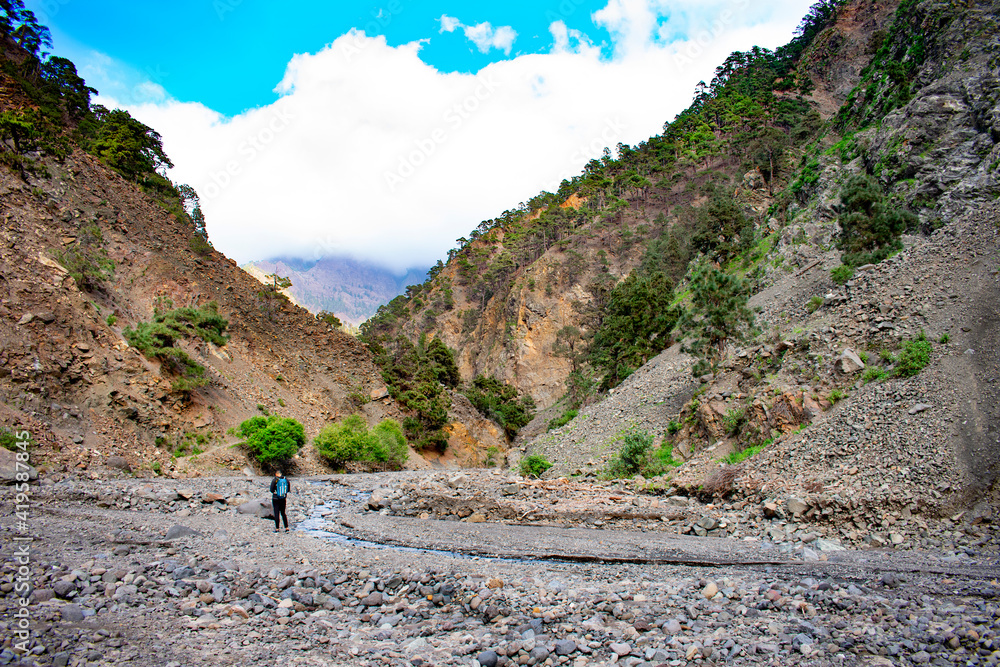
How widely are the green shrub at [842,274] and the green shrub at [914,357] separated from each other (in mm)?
8797

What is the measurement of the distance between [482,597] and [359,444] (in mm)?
30714

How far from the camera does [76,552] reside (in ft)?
29.3

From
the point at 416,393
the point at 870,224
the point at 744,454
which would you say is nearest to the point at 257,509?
the point at 744,454

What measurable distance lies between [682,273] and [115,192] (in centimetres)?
5568

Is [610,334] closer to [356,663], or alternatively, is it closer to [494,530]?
[494,530]

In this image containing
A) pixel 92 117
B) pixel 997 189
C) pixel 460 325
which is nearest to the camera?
pixel 997 189

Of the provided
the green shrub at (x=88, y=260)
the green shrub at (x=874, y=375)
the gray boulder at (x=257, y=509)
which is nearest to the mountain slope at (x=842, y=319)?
the green shrub at (x=874, y=375)

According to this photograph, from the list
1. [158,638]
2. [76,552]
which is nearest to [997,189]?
[158,638]

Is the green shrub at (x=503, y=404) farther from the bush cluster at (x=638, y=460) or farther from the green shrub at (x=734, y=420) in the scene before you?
the green shrub at (x=734, y=420)

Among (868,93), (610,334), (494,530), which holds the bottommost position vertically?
(494,530)

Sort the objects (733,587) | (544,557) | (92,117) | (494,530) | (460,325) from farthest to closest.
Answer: (460,325) → (92,117) → (494,530) → (544,557) → (733,587)

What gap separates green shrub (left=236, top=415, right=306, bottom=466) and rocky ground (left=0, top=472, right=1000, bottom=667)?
51.3 feet

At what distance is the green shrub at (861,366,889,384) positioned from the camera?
1636cm

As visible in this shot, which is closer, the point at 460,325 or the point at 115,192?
the point at 115,192
